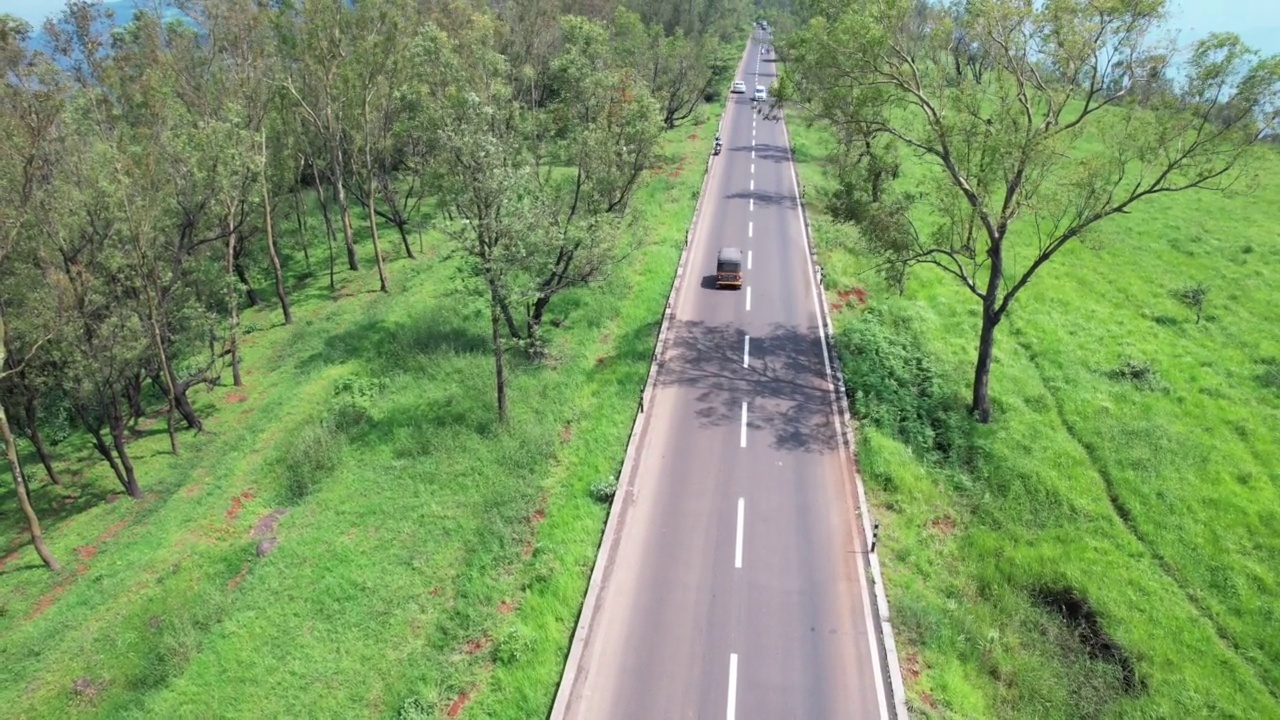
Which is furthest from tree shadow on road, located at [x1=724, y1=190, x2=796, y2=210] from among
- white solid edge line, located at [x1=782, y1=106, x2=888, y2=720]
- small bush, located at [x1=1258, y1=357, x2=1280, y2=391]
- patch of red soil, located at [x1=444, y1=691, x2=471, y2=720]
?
patch of red soil, located at [x1=444, y1=691, x2=471, y2=720]

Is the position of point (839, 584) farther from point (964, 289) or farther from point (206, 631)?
point (964, 289)

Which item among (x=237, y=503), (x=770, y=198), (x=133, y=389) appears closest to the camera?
(x=237, y=503)

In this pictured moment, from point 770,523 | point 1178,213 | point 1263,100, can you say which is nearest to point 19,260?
point 770,523

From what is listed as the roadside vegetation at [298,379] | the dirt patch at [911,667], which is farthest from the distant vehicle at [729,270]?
the dirt patch at [911,667]

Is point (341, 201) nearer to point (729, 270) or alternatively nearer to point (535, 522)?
point (729, 270)

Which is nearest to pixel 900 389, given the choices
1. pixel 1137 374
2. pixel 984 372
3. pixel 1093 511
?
pixel 984 372

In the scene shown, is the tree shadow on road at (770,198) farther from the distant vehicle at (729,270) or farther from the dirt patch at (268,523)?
the dirt patch at (268,523)

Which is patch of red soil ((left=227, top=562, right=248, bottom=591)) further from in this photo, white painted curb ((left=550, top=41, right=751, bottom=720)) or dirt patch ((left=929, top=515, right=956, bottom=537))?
dirt patch ((left=929, top=515, right=956, bottom=537))
